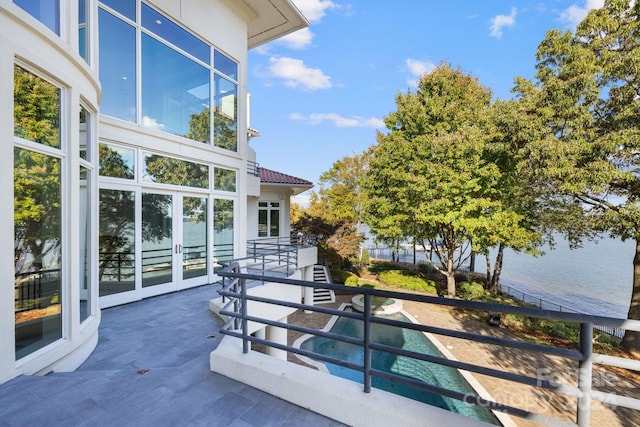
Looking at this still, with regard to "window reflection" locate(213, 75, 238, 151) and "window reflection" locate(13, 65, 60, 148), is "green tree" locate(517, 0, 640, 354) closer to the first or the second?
"window reflection" locate(213, 75, 238, 151)

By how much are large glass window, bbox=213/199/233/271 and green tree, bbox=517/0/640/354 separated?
9638mm

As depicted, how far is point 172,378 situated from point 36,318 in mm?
1655

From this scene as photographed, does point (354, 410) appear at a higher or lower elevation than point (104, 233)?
lower

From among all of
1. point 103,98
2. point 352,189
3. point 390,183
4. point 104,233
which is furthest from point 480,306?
point 352,189

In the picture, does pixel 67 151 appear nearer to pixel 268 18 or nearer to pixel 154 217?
pixel 154 217

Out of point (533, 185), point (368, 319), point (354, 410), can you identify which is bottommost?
point (354, 410)

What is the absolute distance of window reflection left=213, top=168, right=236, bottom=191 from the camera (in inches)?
347

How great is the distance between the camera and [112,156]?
6.40 m

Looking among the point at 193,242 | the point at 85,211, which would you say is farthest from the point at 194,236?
the point at 85,211

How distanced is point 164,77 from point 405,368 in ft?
34.9

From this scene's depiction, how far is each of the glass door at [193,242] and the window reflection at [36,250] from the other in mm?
4245

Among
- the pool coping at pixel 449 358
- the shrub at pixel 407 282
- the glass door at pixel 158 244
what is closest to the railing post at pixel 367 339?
the pool coping at pixel 449 358

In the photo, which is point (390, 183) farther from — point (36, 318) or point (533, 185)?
point (36, 318)

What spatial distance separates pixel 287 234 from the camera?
16672mm
